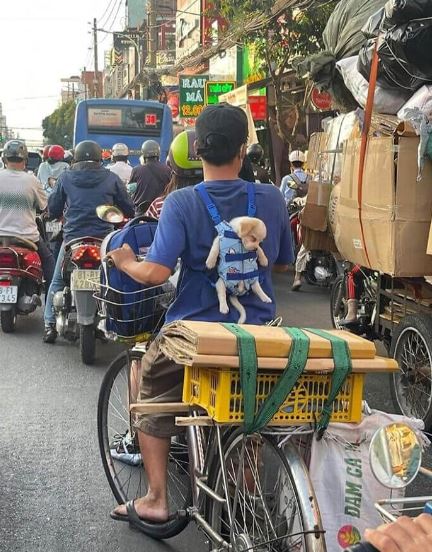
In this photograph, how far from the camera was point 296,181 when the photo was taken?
11.1 meters

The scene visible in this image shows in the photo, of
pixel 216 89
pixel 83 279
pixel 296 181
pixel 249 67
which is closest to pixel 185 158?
pixel 83 279

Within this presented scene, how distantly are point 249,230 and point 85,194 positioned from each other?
168 inches

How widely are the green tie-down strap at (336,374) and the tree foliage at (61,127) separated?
6944 centimetres

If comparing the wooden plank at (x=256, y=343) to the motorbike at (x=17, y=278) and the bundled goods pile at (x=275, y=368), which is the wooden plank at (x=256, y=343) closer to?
the bundled goods pile at (x=275, y=368)

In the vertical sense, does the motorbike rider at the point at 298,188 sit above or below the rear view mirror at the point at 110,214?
below

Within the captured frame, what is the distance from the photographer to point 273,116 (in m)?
17.7

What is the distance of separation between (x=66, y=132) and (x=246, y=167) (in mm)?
71841

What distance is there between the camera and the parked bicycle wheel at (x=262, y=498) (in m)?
2.33

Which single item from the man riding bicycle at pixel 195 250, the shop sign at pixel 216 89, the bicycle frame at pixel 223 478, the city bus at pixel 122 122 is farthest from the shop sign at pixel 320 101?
the bicycle frame at pixel 223 478

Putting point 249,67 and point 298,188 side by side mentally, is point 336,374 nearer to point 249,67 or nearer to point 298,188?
point 298,188

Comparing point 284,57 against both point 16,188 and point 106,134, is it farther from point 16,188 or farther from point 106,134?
point 16,188

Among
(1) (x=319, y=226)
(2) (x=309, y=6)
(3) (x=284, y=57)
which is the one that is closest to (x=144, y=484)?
(1) (x=319, y=226)

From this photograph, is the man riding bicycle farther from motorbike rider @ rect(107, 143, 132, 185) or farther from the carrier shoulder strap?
motorbike rider @ rect(107, 143, 132, 185)

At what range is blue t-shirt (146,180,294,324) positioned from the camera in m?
2.95
